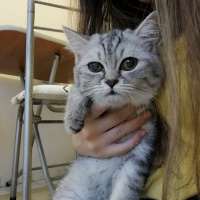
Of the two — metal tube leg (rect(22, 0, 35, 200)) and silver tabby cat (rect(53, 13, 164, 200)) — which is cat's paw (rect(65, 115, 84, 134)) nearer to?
silver tabby cat (rect(53, 13, 164, 200))

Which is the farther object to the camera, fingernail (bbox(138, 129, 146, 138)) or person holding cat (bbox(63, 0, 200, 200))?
fingernail (bbox(138, 129, 146, 138))

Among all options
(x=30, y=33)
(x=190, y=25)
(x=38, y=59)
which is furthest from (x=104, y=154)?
(x=38, y=59)

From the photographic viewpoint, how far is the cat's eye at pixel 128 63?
0.71 m

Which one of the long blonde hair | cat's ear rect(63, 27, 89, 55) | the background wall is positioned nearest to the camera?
the long blonde hair

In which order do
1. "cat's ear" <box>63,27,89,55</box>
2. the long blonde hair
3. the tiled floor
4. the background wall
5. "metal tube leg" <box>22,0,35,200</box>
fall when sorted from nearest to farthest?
the long blonde hair
"cat's ear" <box>63,27,89,55</box>
"metal tube leg" <box>22,0,35,200</box>
the tiled floor
the background wall

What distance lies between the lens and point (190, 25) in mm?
548

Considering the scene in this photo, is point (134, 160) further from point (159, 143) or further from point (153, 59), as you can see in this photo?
point (153, 59)

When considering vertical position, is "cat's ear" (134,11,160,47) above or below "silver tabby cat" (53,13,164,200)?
above

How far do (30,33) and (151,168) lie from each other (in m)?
0.73

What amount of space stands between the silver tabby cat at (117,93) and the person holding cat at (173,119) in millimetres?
Answer: 25

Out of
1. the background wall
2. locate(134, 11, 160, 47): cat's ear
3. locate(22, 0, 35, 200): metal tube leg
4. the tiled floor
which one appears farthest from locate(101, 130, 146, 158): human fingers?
the background wall

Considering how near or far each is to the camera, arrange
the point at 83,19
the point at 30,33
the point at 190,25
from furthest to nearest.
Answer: the point at 30,33 → the point at 83,19 → the point at 190,25

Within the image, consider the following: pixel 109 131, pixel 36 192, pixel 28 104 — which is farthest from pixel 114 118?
pixel 36 192

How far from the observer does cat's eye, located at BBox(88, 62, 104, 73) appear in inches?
28.8
